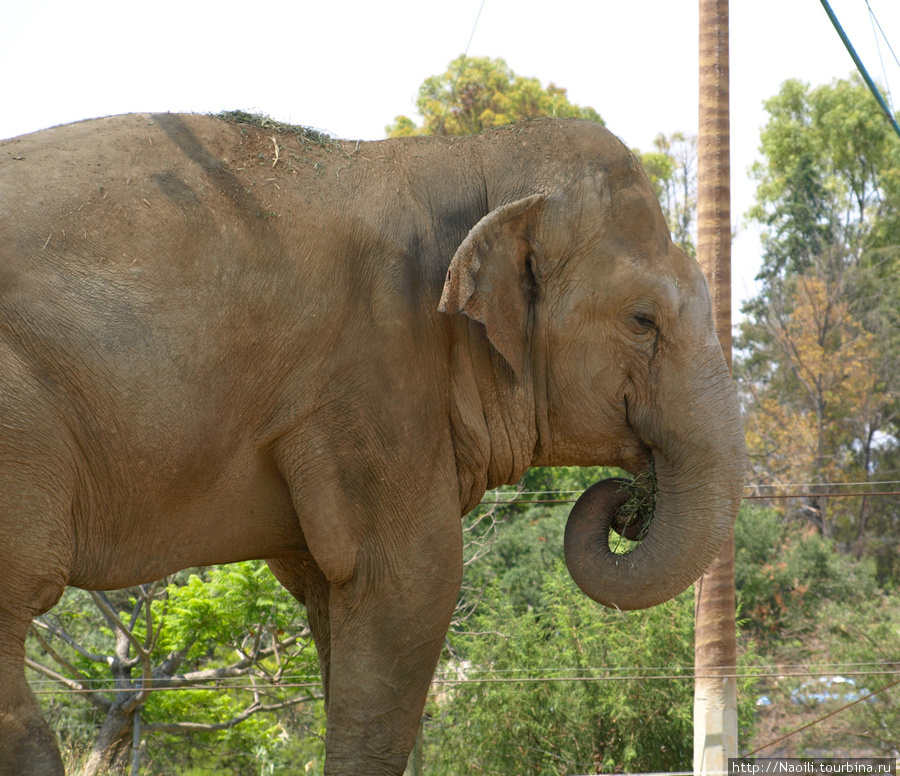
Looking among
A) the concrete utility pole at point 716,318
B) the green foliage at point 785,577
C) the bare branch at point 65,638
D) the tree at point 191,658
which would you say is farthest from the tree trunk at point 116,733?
the green foliage at point 785,577

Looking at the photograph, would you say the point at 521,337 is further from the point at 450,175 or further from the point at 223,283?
the point at 223,283

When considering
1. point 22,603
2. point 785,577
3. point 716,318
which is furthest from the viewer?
point 785,577

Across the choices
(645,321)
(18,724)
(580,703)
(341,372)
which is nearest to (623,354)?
(645,321)

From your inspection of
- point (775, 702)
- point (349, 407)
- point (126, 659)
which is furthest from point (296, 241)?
point (775, 702)

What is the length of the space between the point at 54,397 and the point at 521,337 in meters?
1.74

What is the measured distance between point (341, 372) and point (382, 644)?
1.00 meters

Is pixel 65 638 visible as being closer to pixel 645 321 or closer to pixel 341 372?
pixel 341 372

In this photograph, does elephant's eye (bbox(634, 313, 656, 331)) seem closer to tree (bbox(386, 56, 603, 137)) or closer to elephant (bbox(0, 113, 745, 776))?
elephant (bbox(0, 113, 745, 776))

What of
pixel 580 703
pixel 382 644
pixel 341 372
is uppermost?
pixel 341 372

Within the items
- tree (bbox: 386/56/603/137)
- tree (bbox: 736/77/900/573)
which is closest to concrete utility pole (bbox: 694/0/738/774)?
tree (bbox: 736/77/900/573)

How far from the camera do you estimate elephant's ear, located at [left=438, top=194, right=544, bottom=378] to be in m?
3.70

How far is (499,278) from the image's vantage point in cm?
390

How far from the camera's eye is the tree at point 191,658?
1315cm

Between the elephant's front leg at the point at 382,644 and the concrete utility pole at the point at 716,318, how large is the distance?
5861 millimetres
